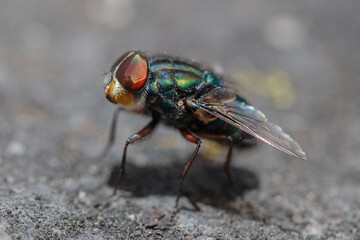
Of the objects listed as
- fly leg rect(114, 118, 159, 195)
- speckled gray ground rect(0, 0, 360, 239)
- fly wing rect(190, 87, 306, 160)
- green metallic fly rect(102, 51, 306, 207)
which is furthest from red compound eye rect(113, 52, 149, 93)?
speckled gray ground rect(0, 0, 360, 239)

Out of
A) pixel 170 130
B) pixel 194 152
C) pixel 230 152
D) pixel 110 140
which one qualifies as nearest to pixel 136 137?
pixel 194 152

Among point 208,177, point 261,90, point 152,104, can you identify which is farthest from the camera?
point 261,90

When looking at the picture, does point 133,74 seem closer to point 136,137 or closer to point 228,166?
point 136,137

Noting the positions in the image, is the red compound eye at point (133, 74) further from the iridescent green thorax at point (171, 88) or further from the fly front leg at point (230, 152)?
the fly front leg at point (230, 152)

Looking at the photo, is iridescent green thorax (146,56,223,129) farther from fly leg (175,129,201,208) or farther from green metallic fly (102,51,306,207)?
fly leg (175,129,201,208)

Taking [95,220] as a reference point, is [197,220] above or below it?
above

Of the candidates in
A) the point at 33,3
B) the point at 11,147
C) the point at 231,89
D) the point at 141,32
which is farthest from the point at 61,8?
the point at 231,89

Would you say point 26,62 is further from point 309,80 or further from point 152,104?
point 309,80
